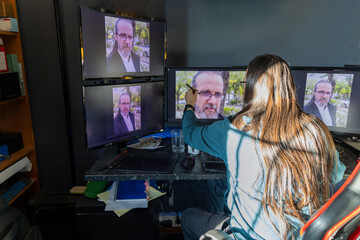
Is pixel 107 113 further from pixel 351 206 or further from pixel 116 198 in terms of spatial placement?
pixel 351 206

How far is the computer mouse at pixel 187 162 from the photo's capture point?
61.8 inches

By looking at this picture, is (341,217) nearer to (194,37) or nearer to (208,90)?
(208,90)

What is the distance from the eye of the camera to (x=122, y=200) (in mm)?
1577

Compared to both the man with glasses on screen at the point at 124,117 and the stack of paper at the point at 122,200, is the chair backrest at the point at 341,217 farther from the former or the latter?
the man with glasses on screen at the point at 124,117

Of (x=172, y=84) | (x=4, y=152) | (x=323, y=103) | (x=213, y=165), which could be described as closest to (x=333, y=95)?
(x=323, y=103)

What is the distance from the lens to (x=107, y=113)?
5.41 ft

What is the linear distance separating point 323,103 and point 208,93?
755 millimetres

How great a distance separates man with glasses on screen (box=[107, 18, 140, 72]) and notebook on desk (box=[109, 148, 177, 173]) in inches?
20.7

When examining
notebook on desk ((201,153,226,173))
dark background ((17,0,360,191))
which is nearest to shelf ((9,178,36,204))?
dark background ((17,0,360,191))

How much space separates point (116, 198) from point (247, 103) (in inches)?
35.6

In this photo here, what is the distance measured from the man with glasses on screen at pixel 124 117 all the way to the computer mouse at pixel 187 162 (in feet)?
1.37

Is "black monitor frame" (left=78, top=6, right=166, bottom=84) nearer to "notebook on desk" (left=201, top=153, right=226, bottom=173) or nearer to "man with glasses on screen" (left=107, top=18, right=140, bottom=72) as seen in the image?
"man with glasses on screen" (left=107, top=18, right=140, bottom=72)

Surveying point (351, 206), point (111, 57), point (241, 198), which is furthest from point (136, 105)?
point (351, 206)

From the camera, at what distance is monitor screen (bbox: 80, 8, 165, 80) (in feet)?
4.91
